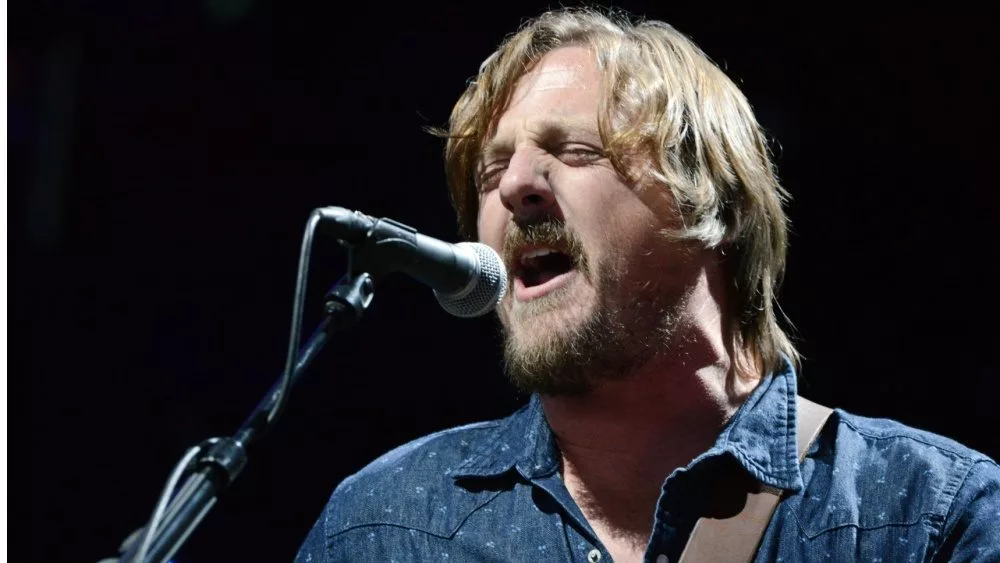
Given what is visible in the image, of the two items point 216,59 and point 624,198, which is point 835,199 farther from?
point 216,59

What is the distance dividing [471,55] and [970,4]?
149 centimetres

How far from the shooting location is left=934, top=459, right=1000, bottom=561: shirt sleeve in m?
1.89

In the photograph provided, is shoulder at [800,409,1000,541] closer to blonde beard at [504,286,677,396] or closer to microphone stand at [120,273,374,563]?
blonde beard at [504,286,677,396]

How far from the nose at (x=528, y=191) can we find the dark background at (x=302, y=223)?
1.07 m

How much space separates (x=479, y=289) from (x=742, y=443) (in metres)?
0.74

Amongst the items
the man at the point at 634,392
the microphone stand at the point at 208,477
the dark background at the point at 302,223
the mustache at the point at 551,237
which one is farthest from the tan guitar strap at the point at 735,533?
the dark background at the point at 302,223

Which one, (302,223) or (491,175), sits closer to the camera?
(491,175)

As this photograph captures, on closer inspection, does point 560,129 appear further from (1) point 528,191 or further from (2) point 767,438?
(2) point 767,438

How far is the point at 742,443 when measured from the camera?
82.0 inches

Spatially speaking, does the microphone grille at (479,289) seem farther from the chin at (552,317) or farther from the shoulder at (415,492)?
the shoulder at (415,492)

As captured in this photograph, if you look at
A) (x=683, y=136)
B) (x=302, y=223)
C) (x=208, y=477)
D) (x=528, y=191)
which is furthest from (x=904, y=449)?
(x=302, y=223)

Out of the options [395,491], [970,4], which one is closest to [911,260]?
[970,4]

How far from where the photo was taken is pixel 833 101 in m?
3.06

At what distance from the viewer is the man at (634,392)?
6.58 ft
